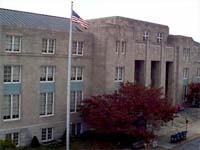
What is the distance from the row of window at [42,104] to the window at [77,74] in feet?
5.04

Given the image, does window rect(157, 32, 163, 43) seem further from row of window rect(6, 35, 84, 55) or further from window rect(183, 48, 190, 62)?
row of window rect(6, 35, 84, 55)

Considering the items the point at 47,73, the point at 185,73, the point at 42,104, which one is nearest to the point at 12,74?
the point at 47,73

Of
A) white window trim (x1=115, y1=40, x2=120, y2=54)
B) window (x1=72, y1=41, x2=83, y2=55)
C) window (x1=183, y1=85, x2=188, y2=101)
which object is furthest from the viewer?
window (x1=183, y1=85, x2=188, y2=101)

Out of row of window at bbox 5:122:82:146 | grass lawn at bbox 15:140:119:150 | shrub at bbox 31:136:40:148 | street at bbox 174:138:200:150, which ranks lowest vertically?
street at bbox 174:138:200:150

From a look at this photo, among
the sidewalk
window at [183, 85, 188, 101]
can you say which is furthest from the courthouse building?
window at [183, 85, 188, 101]

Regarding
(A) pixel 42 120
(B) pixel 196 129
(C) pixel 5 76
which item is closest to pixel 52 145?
(A) pixel 42 120

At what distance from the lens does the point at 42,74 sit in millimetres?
34094

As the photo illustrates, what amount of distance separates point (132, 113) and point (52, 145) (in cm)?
840

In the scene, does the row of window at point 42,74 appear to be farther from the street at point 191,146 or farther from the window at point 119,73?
the street at point 191,146

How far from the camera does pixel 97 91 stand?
38.7 m

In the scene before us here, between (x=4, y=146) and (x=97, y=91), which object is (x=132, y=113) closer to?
(x=97, y=91)

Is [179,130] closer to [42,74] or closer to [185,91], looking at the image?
[185,91]

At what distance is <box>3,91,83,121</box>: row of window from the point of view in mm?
31328

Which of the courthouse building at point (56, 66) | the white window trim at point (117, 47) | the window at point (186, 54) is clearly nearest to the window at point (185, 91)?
the window at point (186, 54)
